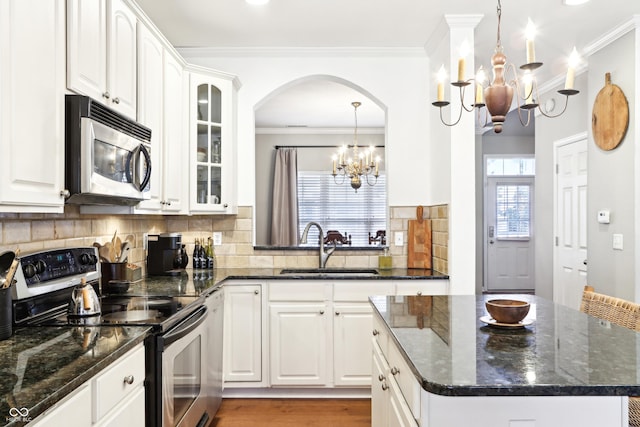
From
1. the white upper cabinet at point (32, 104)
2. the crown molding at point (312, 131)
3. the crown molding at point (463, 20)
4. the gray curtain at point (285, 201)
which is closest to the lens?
the white upper cabinet at point (32, 104)

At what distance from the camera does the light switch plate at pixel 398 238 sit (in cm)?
392

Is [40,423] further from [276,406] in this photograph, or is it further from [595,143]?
[595,143]

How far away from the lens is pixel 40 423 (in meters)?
1.14

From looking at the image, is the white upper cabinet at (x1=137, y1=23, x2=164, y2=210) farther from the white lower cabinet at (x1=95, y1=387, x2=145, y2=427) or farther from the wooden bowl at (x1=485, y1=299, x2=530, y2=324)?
the wooden bowl at (x1=485, y1=299, x2=530, y2=324)

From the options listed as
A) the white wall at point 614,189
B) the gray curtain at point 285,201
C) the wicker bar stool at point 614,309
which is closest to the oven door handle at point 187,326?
the wicker bar stool at point 614,309

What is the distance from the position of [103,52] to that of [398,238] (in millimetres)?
2517

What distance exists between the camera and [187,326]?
2.28m

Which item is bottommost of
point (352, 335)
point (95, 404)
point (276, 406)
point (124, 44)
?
point (276, 406)

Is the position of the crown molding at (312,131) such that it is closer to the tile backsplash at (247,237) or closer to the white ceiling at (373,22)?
the white ceiling at (373,22)

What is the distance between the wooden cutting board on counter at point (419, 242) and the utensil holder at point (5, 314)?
2792 millimetres

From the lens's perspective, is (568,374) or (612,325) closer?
(568,374)

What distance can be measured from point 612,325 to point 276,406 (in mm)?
2257

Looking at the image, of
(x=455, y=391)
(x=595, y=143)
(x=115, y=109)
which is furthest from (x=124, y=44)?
(x=595, y=143)

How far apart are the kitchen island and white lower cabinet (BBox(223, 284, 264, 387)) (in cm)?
162
